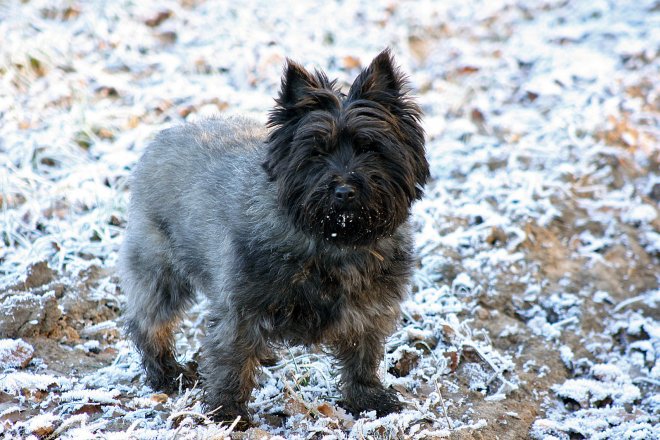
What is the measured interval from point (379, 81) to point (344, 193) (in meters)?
0.75

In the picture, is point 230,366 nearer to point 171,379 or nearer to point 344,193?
point 171,379

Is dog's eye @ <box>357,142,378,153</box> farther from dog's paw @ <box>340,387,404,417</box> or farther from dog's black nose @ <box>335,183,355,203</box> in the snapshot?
dog's paw @ <box>340,387,404,417</box>

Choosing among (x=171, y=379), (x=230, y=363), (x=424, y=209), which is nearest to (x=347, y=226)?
(x=230, y=363)

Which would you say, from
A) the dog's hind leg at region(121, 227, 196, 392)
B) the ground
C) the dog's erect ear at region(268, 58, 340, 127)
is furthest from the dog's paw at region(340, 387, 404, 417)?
the dog's erect ear at region(268, 58, 340, 127)

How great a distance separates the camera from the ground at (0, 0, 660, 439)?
4602 millimetres

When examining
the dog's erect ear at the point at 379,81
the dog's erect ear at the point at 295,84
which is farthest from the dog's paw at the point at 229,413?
the dog's erect ear at the point at 379,81

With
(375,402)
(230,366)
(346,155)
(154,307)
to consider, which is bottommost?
(375,402)

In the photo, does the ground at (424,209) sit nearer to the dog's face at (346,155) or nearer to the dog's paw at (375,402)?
the dog's paw at (375,402)

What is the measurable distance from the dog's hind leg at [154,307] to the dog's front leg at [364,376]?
44.4 inches

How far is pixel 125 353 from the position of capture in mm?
5156

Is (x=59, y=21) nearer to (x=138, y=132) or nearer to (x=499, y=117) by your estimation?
(x=138, y=132)

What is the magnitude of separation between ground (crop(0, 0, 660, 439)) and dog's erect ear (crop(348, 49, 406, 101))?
1.76m

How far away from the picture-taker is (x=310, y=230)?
392 cm

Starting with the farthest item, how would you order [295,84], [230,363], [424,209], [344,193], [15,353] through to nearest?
[424,209]
[15,353]
[230,363]
[295,84]
[344,193]
